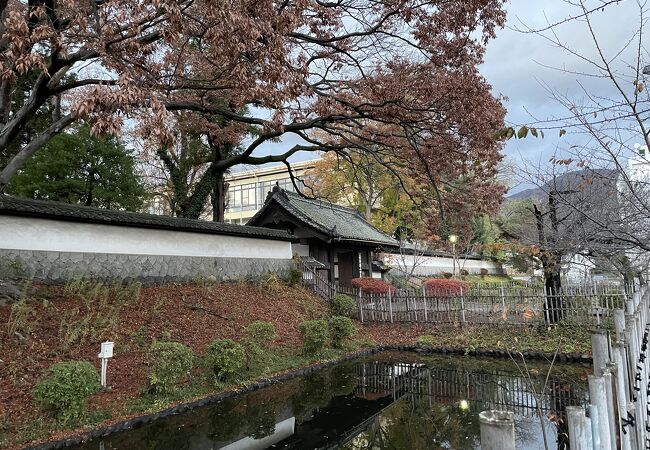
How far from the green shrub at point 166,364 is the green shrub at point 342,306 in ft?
27.3

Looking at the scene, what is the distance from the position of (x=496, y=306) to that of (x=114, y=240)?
1184 cm

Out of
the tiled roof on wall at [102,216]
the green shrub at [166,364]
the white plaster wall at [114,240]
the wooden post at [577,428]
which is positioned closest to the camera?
the wooden post at [577,428]

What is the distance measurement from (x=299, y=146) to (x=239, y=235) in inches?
155

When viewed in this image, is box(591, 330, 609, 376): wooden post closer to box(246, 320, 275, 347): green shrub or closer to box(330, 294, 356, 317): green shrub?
box(246, 320, 275, 347): green shrub

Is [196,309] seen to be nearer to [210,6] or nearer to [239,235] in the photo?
[239,235]

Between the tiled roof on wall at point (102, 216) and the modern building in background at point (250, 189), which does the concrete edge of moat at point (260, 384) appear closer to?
the tiled roof on wall at point (102, 216)

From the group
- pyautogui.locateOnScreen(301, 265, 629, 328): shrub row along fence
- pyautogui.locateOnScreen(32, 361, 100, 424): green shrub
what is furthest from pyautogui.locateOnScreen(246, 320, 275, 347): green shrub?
pyautogui.locateOnScreen(301, 265, 629, 328): shrub row along fence

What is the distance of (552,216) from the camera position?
39.5 ft

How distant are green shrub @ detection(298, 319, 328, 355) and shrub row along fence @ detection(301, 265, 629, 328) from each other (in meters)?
4.86

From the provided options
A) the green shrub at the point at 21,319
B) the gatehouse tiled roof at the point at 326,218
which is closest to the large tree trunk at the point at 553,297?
the gatehouse tiled roof at the point at 326,218

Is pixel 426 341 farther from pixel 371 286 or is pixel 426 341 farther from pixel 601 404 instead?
pixel 601 404

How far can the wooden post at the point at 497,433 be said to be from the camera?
1.46m

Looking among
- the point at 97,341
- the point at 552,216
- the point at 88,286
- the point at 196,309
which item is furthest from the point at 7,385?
the point at 552,216

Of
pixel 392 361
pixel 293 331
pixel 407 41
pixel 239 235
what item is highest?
pixel 407 41
